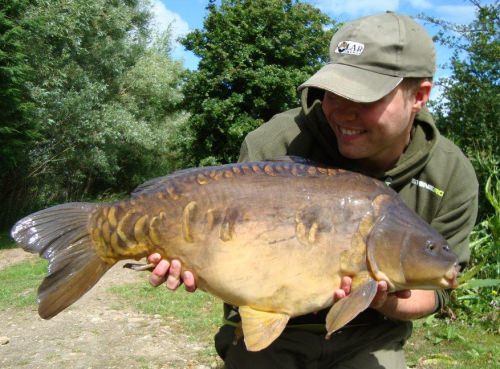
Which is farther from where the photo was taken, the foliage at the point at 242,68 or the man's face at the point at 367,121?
the foliage at the point at 242,68

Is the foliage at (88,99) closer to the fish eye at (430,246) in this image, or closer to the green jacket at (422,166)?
the green jacket at (422,166)

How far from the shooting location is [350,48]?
1.96 meters

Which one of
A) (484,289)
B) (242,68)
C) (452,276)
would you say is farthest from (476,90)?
(242,68)

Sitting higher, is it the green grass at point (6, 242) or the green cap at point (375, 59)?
the green cap at point (375, 59)

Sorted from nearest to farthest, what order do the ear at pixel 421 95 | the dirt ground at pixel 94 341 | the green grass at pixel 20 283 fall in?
the ear at pixel 421 95 < the dirt ground at pixel 94 341 < the green grass at pixel 20 283

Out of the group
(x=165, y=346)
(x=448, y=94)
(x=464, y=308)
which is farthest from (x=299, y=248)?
(x=448, y=94)

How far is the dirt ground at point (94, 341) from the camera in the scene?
380 cm

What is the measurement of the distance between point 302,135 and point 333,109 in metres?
0.33

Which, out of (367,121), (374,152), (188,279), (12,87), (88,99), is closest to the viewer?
(188,279)

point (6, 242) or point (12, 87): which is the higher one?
point (12, 87)

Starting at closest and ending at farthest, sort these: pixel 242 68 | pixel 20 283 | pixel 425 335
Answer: pixel 425 335, pixel 20 283, pixel 242 68

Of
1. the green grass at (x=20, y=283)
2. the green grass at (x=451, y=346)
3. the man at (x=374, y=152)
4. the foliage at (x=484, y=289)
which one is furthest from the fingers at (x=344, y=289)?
the green grass at (x=20, y=283)

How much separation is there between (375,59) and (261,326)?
916mm

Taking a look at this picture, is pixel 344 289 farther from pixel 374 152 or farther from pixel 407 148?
pixel 407 148
